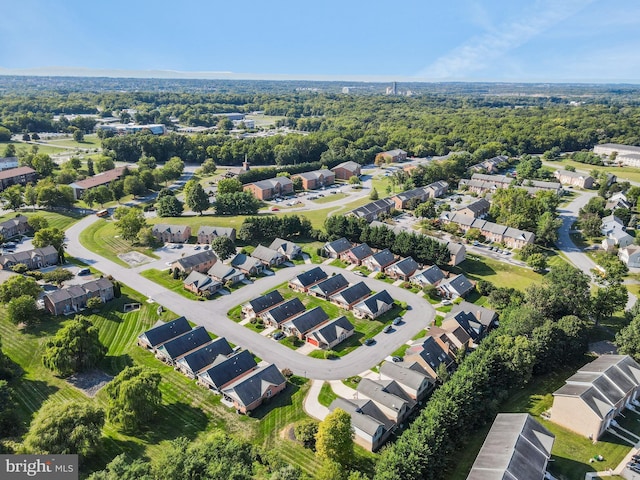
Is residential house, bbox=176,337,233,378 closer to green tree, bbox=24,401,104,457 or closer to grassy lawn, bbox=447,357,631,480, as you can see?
green tree, bbox=24,401,104,457

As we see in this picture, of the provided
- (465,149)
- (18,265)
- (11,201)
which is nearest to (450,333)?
(18,265)

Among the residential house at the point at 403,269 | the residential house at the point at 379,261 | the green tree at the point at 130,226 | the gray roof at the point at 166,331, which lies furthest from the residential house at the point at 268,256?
the green tree at the point at 130,226

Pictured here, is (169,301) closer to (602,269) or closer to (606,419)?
(606,419)

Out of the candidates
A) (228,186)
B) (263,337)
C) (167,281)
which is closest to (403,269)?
(263,337)

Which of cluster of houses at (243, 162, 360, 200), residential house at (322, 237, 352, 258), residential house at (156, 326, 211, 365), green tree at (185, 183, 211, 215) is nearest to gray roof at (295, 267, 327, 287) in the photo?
residential house at (322, 237, 352, 258)

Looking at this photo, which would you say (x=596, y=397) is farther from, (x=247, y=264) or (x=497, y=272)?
(x=247, y=264)

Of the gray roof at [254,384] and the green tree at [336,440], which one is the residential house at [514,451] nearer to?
the green tree at [336,440]
